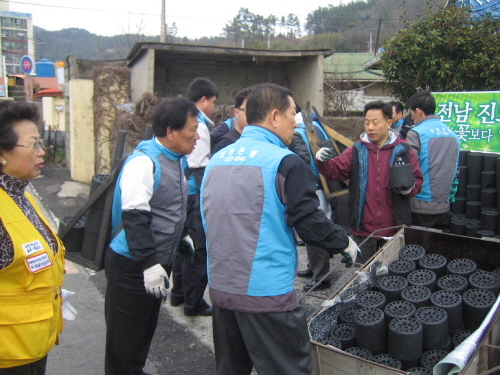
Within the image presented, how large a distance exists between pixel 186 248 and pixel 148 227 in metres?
0.77

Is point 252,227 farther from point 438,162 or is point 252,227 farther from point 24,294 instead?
point 438,162

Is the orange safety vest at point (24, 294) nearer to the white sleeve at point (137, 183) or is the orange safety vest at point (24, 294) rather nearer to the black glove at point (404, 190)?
the white sleeve at point (137, 183)

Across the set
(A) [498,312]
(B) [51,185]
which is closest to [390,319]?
(A) [498,312]

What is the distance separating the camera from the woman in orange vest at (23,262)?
5.65 feet

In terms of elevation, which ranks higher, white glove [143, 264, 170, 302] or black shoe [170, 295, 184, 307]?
white glove [143, 264, 170, 302]

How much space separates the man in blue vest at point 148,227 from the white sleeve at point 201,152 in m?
0.98

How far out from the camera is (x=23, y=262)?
1.74 meters

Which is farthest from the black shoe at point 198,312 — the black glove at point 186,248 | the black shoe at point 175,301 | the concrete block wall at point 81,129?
the concrete block wall at point 81,129

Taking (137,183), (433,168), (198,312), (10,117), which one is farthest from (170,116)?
(433,168)

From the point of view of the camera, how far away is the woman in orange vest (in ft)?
5.65

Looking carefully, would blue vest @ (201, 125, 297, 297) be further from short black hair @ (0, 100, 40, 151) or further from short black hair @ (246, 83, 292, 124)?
short black hair @ (0, 100, 40, 151)

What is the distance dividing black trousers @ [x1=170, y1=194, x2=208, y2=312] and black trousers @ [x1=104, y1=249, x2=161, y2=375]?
2.52ft

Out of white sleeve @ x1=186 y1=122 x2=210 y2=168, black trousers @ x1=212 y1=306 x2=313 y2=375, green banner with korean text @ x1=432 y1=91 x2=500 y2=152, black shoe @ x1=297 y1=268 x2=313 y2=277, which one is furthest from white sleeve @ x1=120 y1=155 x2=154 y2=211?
green banner with korean text @ x1=432 y1=91 x2=500 y2=152

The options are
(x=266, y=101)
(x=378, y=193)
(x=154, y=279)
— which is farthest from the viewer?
(x=378, y=193)
